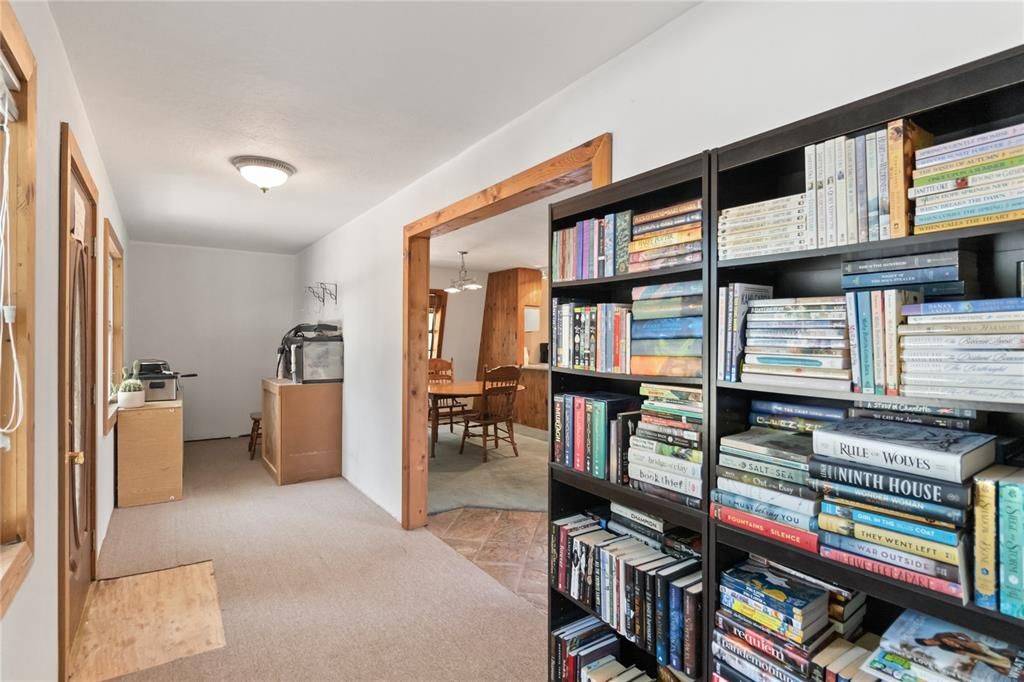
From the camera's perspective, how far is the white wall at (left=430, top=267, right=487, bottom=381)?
8328 mm

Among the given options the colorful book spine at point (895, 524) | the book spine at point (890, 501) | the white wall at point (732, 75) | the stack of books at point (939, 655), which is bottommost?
the stack of books at point (939, 655)

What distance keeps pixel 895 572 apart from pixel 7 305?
2.08 m

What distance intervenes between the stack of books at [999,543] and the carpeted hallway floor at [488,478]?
3.39 meters

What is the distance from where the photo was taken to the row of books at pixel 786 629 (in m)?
1.16

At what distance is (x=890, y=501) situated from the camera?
101 centimetres

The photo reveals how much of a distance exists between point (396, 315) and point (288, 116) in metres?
1.67

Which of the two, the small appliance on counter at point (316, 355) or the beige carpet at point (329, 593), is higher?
the small appliance on counter at point (316, 355)

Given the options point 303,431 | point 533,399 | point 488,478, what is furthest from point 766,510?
point 533,399

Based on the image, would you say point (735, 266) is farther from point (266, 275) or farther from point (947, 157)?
point (266, 275)

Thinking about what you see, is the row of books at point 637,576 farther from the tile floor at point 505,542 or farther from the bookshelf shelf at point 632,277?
the tile floor at point 505,542

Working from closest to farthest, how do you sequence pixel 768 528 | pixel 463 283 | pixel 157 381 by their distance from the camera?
1. pixel 768 528
2. pixel 157 381
3. pixel 463 283

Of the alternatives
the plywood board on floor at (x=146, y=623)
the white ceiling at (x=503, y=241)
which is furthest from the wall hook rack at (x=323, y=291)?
the plywood board on floor at (x=146, y=623)

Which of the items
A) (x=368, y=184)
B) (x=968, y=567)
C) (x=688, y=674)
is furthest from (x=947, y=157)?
(x=368, y=184)

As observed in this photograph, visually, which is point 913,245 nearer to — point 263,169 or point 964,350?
point 964,350
